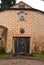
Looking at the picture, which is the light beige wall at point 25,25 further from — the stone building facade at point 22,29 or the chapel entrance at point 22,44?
the chapel entrance at point 22,44

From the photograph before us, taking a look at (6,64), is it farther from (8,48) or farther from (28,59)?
(8,48)

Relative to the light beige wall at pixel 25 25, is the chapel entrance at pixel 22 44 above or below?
below

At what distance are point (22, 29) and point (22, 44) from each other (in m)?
1.34

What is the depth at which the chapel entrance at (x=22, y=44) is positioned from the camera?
25.0 m

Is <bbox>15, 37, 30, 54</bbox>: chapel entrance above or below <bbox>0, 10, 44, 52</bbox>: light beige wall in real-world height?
below

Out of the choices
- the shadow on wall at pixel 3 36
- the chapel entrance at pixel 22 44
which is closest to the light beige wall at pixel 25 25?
the chapel entrance at pixel 22 44

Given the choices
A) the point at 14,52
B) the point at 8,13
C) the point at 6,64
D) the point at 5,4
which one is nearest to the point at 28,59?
the point at 6,64

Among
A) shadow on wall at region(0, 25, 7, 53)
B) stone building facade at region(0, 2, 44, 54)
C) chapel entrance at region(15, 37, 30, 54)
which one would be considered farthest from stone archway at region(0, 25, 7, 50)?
chapel entrance at region(15, 37, 30, 54)

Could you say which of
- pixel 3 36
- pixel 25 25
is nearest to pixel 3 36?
pixel 3 36

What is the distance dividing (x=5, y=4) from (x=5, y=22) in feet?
55.5

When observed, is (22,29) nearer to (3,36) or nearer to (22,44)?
(22,44)

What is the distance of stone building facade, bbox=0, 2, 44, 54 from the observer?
24875 mm

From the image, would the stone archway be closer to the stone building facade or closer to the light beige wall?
the stone building facade

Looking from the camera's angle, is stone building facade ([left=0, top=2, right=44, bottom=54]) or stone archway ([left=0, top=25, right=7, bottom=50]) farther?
stone archway ([left=0, top=25, right=7, bottom=50])
